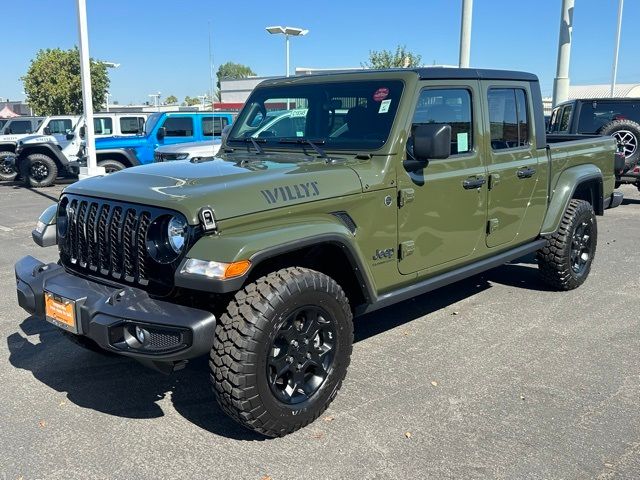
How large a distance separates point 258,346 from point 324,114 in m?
1.93

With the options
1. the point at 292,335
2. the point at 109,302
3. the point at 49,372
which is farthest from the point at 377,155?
the point at 49,372

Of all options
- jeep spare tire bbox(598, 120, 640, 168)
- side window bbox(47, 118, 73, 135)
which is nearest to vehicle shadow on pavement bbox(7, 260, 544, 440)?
jeep spare tire bbox(598, 120, 640, 168)

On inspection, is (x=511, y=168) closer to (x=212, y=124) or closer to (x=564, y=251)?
(x=564, y=251)

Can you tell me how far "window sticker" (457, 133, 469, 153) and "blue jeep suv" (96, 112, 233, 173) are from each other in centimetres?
1026

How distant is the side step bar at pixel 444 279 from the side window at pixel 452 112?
88 cm

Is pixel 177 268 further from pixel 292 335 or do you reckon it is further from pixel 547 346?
pixel 547 346

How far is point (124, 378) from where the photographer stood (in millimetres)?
3963

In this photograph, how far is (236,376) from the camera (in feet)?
9.62

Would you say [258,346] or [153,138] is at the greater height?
[153,138]

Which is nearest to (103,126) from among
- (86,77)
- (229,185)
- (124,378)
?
(86,77)

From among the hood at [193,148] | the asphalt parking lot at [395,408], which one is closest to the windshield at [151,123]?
the hood at [193,148]

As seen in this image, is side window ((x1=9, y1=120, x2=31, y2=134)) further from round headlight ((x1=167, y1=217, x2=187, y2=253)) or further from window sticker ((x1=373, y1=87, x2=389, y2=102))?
round headlight ((x1=167, y1=217, x2=187, y2=253))

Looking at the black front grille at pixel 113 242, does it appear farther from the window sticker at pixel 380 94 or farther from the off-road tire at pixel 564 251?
the off-road tire at pixel 564 251

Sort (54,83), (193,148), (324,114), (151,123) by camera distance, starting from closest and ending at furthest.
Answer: (324,114)
(193,148)
(151,123)
(54,83)
